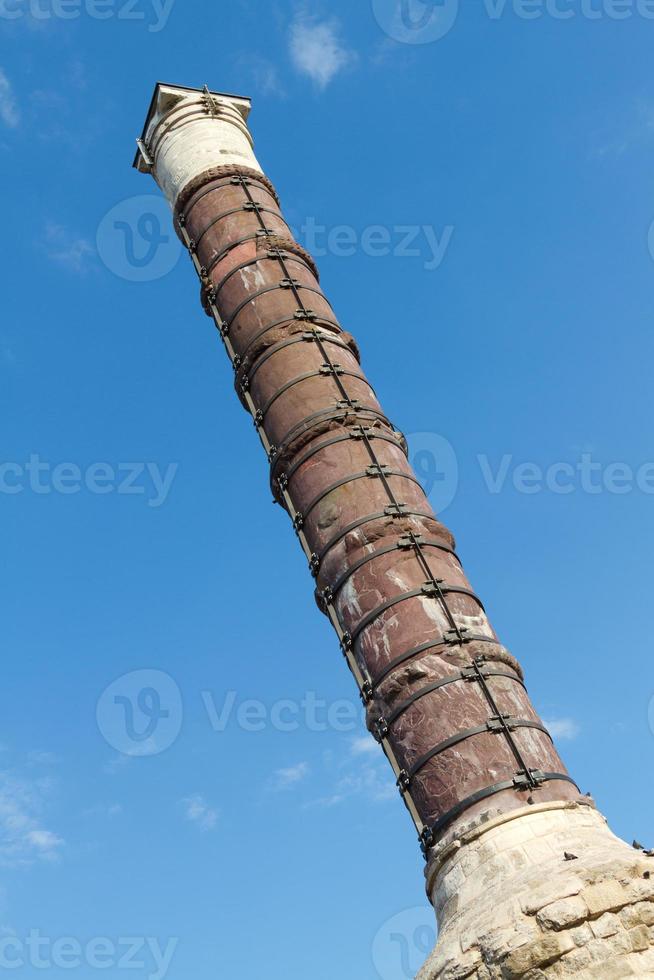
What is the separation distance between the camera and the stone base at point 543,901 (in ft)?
17.1

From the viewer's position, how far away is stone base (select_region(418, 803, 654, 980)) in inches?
205

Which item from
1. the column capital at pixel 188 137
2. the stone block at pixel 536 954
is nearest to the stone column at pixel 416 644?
the stone block at pixel 536 954

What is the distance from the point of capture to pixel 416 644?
288 inches

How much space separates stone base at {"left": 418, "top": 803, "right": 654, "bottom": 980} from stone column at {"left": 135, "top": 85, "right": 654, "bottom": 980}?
11 millimetres

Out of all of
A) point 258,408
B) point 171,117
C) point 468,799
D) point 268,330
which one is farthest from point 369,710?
point 171,117

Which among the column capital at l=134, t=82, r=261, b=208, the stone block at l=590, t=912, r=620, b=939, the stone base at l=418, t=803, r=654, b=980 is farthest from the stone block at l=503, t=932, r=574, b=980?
the column capital at l=134, t=82, r=261, b=208

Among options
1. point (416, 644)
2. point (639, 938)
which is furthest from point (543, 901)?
point (416, 644)

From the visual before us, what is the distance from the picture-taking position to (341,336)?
1004 cm

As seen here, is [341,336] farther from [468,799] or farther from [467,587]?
[468,799]

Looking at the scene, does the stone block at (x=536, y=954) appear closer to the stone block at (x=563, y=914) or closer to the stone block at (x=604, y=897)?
the stone block at (x=563, y=914)

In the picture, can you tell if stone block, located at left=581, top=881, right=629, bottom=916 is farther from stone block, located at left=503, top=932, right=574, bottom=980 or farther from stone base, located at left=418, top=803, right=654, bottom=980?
stone block, located at left=503, top=932, right=574, bottom=980

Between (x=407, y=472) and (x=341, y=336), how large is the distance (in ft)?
6.48

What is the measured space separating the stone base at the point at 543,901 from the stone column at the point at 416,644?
0.04ft

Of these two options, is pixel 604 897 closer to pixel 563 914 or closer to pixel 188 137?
pixel 563 914
